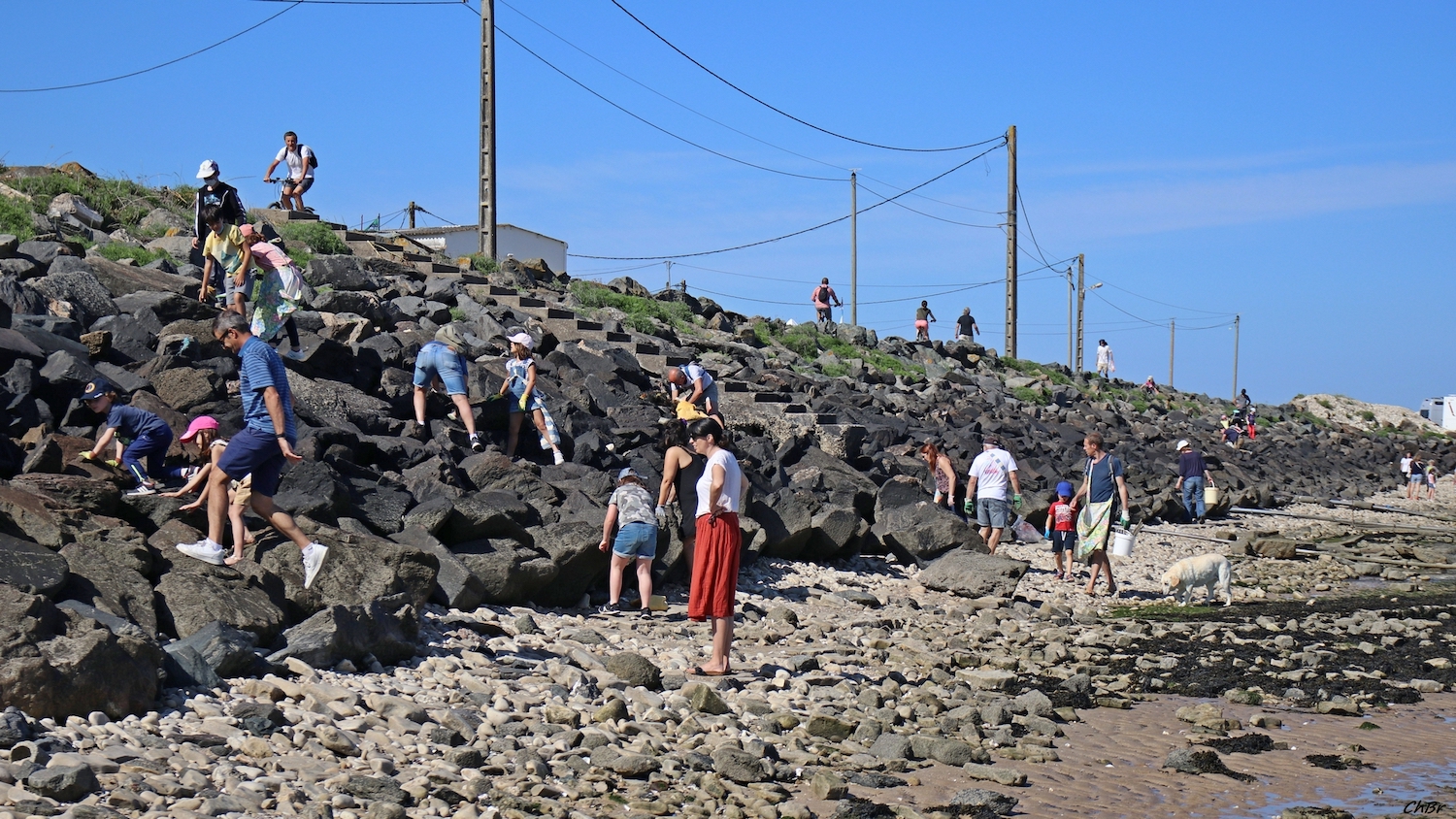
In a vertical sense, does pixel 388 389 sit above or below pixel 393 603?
above

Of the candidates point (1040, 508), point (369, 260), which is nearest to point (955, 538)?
point (1040, 508)

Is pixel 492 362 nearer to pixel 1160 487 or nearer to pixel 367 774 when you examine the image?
pixel 367 774

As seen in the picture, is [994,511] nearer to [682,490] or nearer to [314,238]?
[682,490]

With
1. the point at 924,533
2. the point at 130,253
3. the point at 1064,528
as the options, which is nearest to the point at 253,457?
the point at 924,533

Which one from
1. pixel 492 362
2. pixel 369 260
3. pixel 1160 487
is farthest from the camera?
pixel 1160 487

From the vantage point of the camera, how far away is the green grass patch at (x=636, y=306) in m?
21.8

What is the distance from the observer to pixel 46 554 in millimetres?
6738

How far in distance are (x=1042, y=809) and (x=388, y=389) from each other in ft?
27.7

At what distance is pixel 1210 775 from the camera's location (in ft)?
21.7

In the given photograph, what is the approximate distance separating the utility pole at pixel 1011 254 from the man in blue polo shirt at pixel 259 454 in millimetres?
27516

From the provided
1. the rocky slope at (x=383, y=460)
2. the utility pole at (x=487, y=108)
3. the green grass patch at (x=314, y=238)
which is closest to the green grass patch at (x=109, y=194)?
the rocky slope at (x=383, y=460)

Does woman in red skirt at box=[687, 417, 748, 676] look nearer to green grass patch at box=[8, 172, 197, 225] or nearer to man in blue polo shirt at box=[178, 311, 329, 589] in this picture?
man in blue polo shirt at box=[178, 311, 329, 589]

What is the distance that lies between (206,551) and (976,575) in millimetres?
7094

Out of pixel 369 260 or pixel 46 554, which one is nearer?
pixel 46 554
